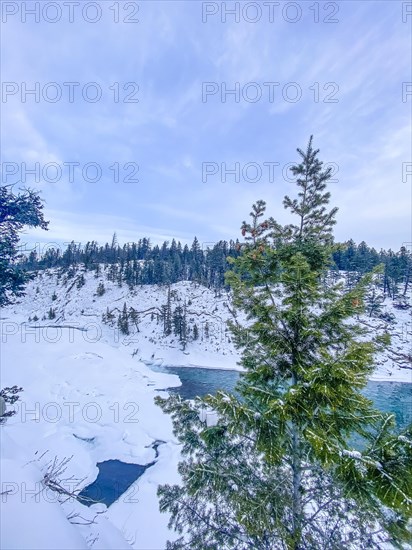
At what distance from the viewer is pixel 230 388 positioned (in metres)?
26.3

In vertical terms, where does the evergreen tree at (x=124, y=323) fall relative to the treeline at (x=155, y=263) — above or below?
below

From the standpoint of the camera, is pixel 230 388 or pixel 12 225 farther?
pixel 230 388

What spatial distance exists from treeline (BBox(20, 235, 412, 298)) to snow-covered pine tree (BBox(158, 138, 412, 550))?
48.8 metres

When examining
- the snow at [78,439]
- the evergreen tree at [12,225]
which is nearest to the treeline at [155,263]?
the snow at [78,439]

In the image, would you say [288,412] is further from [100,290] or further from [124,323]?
[100,290]

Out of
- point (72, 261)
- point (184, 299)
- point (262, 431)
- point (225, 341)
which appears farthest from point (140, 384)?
point (72, 261)

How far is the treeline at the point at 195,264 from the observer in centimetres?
6125

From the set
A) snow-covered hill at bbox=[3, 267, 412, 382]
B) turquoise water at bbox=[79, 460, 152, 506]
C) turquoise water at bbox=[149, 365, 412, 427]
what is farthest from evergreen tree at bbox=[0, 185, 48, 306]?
snow-covered hill at bbox=[3, 267, 412, 382]

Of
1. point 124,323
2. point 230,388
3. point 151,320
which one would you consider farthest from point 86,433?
point 151,320

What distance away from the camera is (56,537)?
162 inches

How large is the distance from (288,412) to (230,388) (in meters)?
25.0

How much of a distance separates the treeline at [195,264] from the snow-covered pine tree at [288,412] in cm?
4885

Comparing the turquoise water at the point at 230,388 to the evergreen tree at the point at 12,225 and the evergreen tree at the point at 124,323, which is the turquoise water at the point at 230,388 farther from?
the evergreen tree at the point at 12,225

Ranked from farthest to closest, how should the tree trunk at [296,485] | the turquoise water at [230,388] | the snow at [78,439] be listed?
1. the turquoise water at [230,388]
2. the snow at [78,439]
3. the tree trunk at [296,485]
